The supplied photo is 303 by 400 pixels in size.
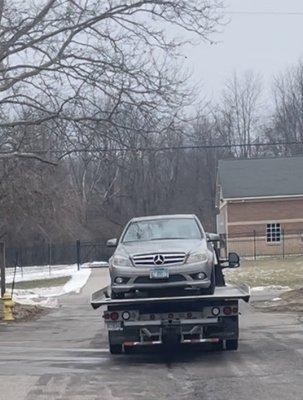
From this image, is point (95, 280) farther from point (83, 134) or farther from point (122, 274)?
point (122, 274)

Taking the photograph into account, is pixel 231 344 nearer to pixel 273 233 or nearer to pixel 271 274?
pixel 271 274

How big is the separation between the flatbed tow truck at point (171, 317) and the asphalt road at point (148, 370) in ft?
1.26

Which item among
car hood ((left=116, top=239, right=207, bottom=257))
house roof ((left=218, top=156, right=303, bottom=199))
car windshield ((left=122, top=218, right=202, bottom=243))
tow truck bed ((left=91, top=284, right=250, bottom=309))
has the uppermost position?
house roof ((left=218, top=156, right=303, bottom=199))

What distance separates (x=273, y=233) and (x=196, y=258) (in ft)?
155

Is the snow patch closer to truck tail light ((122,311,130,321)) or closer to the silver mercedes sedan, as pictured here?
the silver mercedes sedan

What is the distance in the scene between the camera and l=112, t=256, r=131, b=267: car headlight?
1342cm

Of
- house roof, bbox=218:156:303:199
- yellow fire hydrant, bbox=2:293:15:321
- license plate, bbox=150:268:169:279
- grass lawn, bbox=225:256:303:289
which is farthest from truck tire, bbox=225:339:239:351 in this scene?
house roof, bbox=218:156:303:199

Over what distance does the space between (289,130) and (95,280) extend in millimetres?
43285

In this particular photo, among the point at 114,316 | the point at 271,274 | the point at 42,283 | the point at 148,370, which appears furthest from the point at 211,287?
the point at 42,283

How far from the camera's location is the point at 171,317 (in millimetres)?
12992

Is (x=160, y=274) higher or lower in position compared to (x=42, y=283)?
higher

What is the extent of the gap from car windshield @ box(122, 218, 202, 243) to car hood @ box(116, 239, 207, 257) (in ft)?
1.37

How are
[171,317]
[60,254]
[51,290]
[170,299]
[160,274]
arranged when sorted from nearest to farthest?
[170,299]
[171,317]
[160,274]
[51,290]
[60,254]

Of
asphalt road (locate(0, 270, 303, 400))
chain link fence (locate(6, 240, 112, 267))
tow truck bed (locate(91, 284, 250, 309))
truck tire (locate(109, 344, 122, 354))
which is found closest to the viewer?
asphalt road (locate(0, 270, 303, 400))
